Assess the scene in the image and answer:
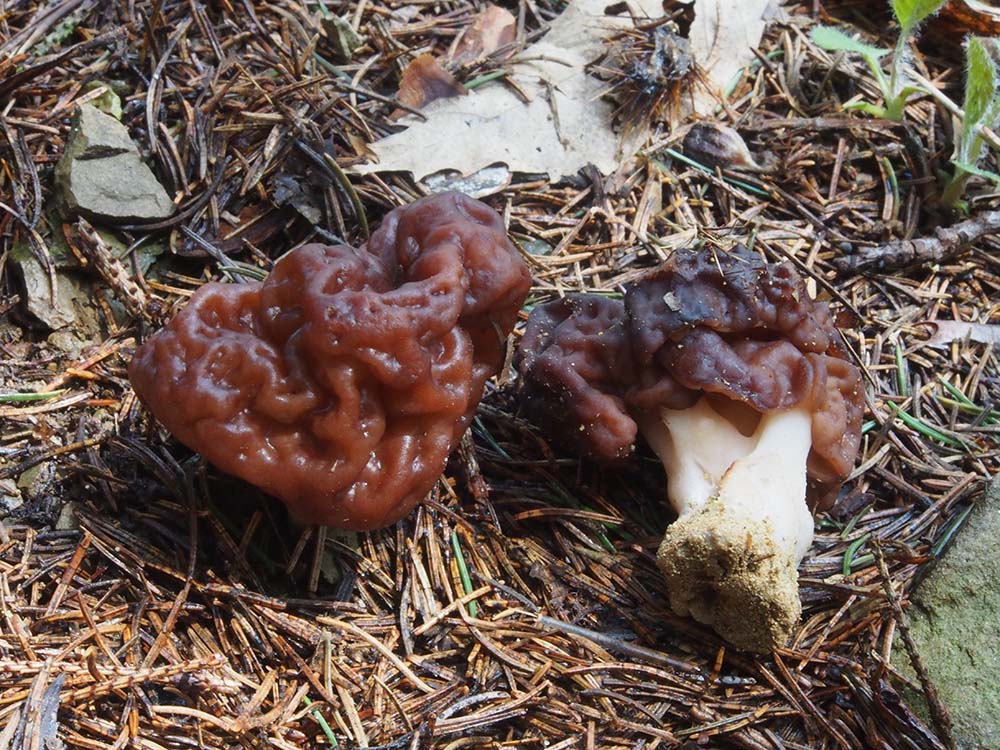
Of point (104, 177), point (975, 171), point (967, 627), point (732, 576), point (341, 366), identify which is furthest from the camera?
point (975, 171)

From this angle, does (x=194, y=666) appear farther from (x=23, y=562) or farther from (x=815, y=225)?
(x=815, y=225)

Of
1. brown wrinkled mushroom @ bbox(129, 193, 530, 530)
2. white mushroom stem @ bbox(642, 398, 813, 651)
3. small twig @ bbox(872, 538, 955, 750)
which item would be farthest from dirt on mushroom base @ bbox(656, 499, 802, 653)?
brown wrinkled mushroom @ bbox(129, 193, 530, 530)

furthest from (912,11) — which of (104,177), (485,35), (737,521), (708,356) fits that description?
(104,177)

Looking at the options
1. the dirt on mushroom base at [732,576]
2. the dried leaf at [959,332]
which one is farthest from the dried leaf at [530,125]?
the dirt on mushroom base at [732,576]

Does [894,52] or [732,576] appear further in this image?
[894,52]

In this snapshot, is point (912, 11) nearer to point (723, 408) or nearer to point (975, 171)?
point (975, 171)

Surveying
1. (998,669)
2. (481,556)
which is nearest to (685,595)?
(481,556)
